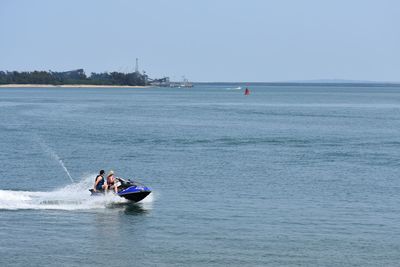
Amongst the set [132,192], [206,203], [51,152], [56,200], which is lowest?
[51,152]

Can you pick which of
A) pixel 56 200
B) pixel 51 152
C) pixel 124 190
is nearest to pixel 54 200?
pixel 56 200

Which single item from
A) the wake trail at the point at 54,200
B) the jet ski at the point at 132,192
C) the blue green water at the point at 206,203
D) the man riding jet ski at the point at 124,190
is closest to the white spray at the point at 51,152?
the blue green water at the point at 206,203

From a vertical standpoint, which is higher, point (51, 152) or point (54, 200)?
Result: point (54, 200)

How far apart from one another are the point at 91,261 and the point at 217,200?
42.3ft

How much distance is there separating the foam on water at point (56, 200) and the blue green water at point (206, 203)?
0.06m

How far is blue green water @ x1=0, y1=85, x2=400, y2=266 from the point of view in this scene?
3222 centimetres

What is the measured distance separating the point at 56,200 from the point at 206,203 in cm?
752

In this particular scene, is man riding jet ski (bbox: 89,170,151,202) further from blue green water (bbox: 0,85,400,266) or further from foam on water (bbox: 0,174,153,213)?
blue green water (bbox: 0,85,400,266)

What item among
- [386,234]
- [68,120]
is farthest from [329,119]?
[386,234]

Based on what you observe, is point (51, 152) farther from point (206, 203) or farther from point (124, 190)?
point (206, 203)

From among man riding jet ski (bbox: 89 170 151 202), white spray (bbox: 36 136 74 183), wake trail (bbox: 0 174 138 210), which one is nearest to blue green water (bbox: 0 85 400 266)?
wake trail (bbox: 0 174 138 210)

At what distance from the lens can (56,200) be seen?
137ft

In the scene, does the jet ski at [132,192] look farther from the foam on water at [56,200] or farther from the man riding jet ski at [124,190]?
the foam on water at [56,200]

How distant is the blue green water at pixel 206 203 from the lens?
32.2 meters
